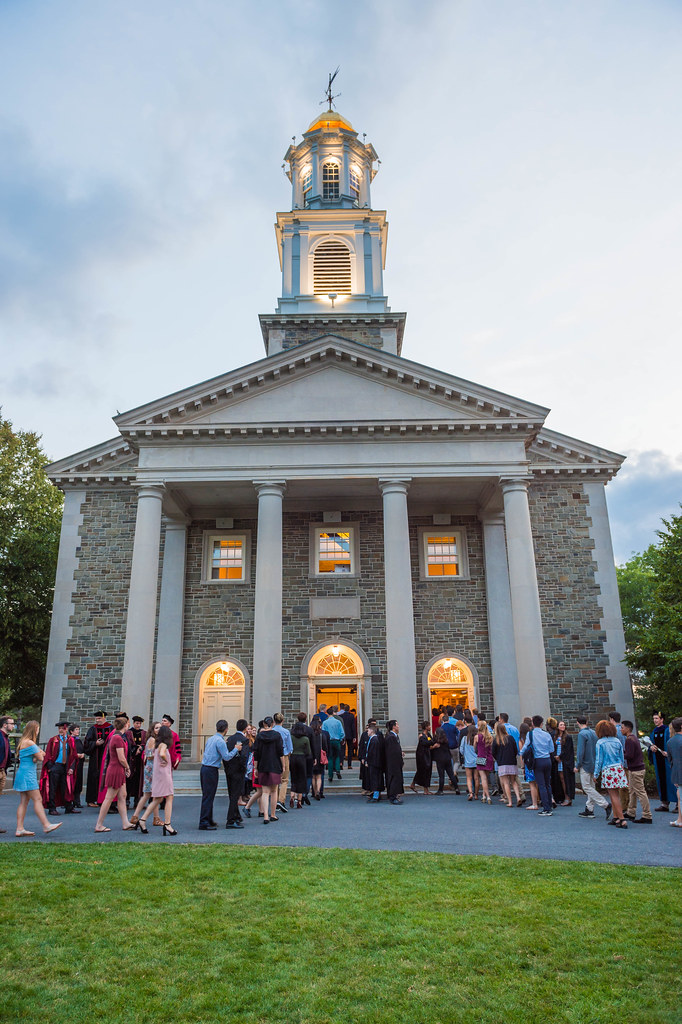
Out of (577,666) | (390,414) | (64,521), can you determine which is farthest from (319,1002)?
(64,521)

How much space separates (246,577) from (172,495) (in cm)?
372

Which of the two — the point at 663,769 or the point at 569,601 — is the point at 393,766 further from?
the point at 569,601

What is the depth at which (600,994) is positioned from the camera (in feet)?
16.9

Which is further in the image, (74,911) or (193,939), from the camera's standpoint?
(74,911)

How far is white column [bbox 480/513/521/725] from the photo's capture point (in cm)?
2300

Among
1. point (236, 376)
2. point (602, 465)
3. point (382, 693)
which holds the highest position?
point (236, 376)

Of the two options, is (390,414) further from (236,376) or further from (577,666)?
(577,666)

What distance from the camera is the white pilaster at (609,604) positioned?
75.4 ft

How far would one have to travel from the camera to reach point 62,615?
2398cm

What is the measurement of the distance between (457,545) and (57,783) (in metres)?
15.3

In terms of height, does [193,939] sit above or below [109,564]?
below

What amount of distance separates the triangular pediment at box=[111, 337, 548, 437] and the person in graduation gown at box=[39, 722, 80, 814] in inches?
403

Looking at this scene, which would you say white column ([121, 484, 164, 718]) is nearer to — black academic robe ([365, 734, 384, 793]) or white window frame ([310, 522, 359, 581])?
white window frame ([310, 522, 359, 581])

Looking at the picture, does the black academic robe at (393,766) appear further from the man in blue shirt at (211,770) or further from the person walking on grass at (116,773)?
the person walking on grass at (116,773)
